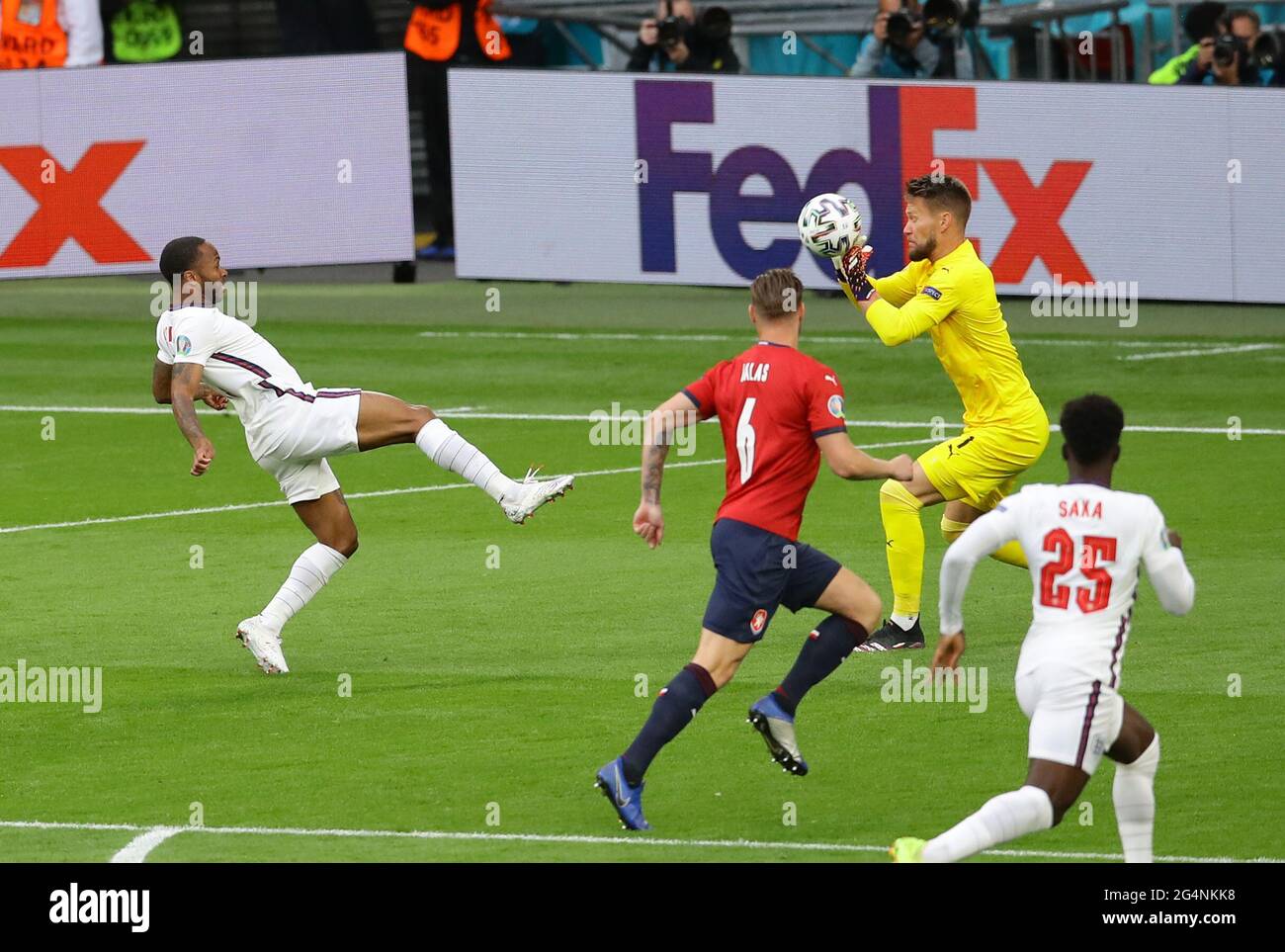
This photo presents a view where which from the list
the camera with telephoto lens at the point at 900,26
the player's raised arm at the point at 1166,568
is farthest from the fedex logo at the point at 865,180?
the player's raised arm at the point at 1166,568

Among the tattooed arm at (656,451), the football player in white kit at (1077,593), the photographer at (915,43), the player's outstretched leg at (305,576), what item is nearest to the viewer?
the football player in white kit at (1077,593)

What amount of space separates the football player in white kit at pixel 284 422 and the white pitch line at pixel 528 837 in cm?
256

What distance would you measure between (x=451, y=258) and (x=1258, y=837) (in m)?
20.2

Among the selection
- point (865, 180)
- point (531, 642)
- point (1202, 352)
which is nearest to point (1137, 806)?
point (531, 642)

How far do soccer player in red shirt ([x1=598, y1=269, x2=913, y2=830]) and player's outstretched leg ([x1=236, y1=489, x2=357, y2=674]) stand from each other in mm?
2964

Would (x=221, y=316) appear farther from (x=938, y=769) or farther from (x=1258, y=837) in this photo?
(x=1258, y=837)

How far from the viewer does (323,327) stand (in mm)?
24578

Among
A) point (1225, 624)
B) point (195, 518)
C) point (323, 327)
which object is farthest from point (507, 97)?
point (1225, 624)

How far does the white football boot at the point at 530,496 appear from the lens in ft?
38.1

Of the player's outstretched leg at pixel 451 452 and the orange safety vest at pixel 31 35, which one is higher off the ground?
the orange safety vest at pixel 31 35

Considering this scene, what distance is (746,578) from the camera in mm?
9000

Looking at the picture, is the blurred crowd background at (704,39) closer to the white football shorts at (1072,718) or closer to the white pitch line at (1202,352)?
the white pitch line at (1202,352)

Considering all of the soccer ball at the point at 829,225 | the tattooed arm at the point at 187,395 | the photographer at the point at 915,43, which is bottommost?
the tattooed arm at the point at 187,395

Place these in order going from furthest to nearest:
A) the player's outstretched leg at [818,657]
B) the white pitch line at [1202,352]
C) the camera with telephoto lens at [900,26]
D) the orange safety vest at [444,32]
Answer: the orange safety vest at [444,32]
the camera with telephoto lens at [900,26]
the white pitch line at [1202,352]
the player's outstretched leg at [818,657]
